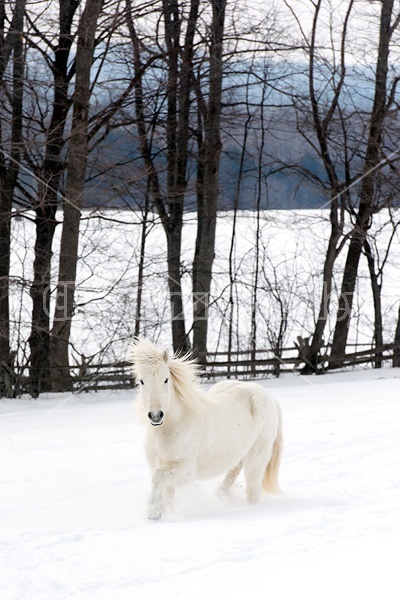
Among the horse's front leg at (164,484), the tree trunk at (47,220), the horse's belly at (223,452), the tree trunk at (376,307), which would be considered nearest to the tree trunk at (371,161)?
the tree trunk at (376,307)

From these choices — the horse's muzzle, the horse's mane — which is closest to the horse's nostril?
the horse's muzzle

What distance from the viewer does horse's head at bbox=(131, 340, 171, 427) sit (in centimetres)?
536

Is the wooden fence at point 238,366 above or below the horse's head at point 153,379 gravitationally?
below

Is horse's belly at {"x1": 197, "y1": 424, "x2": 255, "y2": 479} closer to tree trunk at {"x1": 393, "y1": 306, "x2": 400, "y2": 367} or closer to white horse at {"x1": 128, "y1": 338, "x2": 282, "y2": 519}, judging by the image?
white horse at {"x1": 128, "y1": 338, "x2": 282, "y2": 519}

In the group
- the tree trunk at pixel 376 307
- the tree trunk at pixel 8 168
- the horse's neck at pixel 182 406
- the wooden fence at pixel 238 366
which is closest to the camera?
the horse's neck at pixel 182 406

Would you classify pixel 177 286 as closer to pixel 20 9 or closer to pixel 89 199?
pixel 89 199

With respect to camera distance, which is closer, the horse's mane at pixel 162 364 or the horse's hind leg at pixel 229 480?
the horse's mane at pixel 162 364

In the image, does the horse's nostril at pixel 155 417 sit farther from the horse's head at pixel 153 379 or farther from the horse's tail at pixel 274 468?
the horse's tail at pixel 274 468

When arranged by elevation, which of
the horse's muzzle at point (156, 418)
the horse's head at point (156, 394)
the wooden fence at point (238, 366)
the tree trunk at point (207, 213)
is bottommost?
the wooden fence at point (238, 366)

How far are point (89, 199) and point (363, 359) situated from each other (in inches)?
299

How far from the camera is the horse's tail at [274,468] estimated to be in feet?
20.2

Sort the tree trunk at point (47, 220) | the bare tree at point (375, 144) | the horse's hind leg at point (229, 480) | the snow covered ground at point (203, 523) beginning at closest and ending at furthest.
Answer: the snow covered ground at point (203, 523)
the horse's hind leg at point (229, 480)
the tree trunk at point (47, 220)
the bare tree at point (375, 144)

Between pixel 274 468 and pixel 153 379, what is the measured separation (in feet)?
5.12

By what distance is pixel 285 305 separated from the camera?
17.0m
